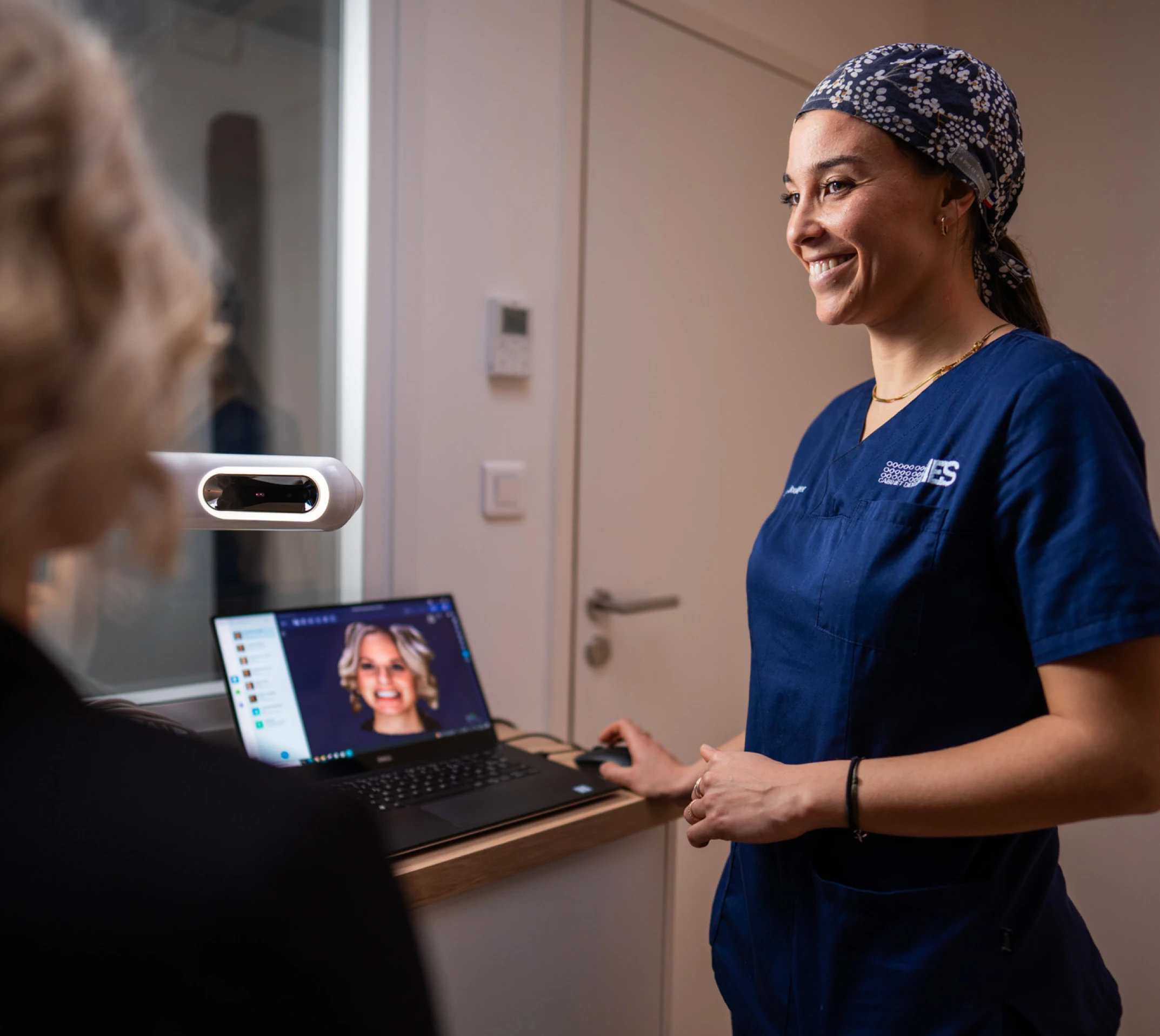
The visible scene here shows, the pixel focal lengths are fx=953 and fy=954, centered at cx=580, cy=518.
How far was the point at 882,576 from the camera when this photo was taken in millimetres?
913

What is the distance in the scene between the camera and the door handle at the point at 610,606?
74.7 inches

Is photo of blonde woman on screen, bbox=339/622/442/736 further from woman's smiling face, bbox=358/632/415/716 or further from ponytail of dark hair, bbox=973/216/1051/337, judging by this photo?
ponytail of dark hair, bbox=973/216/1051/337

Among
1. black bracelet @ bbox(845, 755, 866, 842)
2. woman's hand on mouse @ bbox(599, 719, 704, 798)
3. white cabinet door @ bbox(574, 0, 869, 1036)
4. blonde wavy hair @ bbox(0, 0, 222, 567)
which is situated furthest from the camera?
white cabinet door @ bbox(574, 0, 869, 1036)

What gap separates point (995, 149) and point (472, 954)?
1.07 metres

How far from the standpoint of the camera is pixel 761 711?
3.45 ft

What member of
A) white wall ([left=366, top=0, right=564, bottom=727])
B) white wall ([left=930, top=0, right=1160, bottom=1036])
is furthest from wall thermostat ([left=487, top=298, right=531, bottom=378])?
white wall ([left=930, top=0, right=1160, bottom=1036])

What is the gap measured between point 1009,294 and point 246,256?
3.62 ft

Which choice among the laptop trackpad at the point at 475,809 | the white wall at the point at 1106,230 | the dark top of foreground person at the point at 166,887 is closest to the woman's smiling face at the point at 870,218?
the laptop trackpad at the point at 475,809

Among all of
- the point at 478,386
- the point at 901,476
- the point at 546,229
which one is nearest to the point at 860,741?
the point at 901,476

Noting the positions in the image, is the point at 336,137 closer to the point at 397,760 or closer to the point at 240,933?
the point at 397,760

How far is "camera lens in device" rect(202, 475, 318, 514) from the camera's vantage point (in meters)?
0.74

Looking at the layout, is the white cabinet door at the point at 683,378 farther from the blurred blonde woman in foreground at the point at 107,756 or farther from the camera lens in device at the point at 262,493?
the blurred blonde woman in foreground at the point at 107,756

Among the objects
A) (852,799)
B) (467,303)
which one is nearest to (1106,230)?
(467,303)

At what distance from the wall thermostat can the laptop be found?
17.7 inches
